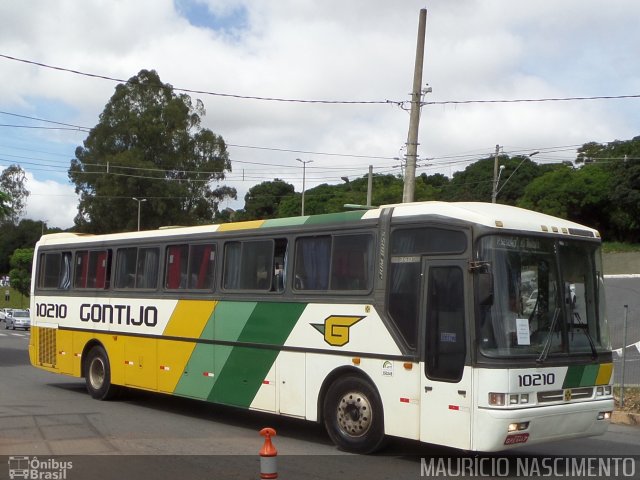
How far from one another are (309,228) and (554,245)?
3.37 metres

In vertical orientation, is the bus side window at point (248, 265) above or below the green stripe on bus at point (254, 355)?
above

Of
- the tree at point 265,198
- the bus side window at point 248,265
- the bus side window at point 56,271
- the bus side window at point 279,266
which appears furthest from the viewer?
the tree at point 265,198

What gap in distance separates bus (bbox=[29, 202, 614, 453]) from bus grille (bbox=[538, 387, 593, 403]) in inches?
0.8

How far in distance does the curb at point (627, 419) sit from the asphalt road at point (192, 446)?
283 millimetres

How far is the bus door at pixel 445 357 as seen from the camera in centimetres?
879

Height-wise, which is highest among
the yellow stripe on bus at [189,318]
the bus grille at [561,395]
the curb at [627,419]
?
the yellow stripe on bus at [189,318]

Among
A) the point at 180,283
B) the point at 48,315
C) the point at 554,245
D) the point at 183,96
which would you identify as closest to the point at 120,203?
the point at 183,96

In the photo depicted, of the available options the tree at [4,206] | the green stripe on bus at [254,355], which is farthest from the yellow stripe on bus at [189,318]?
the tree at [4,206]

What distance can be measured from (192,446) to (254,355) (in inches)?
66.1

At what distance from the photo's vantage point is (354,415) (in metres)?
10.1

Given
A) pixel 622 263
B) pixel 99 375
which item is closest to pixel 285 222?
pixel 99 375

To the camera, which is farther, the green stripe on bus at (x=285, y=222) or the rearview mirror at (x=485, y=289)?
the green stripe on bus at (x=285, y=222)

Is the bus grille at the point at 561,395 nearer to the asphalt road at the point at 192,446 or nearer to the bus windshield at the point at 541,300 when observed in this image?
the bus windshield at the point at 541,300

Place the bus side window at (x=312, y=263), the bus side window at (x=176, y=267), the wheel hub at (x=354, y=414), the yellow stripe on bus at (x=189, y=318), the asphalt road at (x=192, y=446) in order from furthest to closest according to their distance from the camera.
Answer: the bus side window at (x=176, y=267) < the yellow stripe on bus at (x=189, y=318) < the bus side window at (x=312, y=263) < the wheel hub at (x=354, y=414) < the asphalt road at (x=192, y=446)
